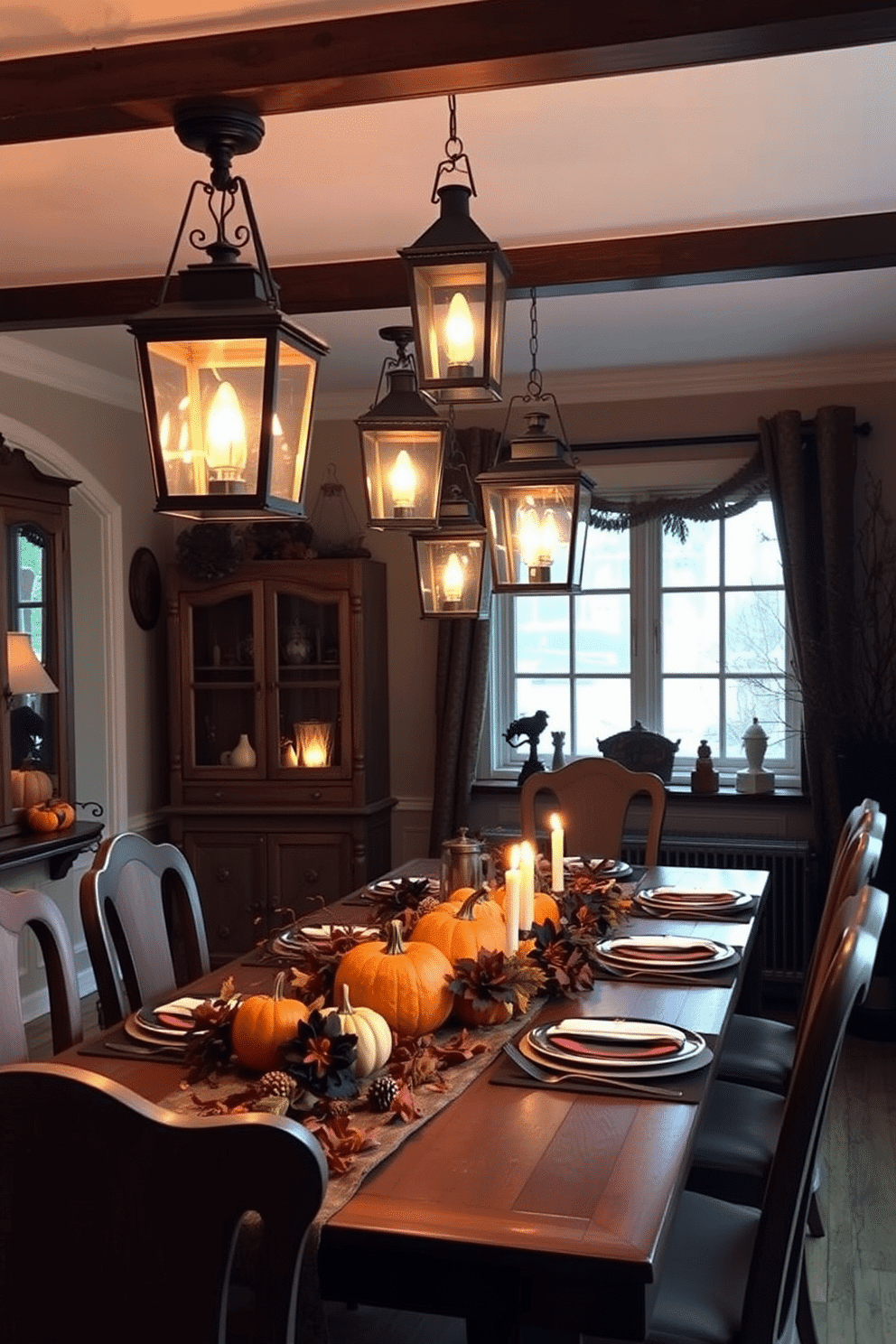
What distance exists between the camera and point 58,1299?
48.1 inches

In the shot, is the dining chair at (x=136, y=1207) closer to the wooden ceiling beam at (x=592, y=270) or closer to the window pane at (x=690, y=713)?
the wooden ceiling beam at (x=592, y=270)

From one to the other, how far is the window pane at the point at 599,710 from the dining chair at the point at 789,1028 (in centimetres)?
230

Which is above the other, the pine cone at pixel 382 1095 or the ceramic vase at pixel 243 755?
the ceramic vase at pixel 243 755

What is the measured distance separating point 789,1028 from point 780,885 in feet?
6.22

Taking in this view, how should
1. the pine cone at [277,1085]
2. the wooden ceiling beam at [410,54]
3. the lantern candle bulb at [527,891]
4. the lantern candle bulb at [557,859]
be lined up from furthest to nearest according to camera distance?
the lantern candle bulb at [557,859]
the lantern candle bulb at [527,891]
the wooden ceiling beam at [410,54]
the pine cone at [277,1085]

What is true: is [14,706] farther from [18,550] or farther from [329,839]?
[329,839]

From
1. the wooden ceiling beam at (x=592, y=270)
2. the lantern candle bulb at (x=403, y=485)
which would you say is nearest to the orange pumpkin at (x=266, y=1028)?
the lantern candle bulb at (x=403, y=485)

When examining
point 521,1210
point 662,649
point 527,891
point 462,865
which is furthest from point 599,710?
point 521,1210

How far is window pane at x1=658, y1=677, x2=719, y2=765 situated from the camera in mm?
5500

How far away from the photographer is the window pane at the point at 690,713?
18.0ft

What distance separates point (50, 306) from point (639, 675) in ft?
9.58

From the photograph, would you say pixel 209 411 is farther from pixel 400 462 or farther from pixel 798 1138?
pixel 798 1138

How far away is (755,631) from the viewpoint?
543cm

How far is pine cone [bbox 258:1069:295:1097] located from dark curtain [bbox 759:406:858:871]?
3.53m
